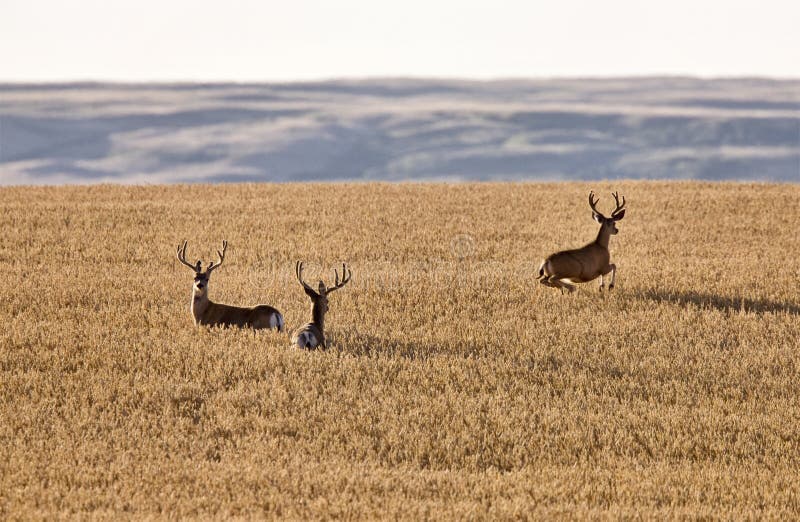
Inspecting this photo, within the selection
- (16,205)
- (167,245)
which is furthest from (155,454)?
(16,205)

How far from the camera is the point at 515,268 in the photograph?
21500 mm

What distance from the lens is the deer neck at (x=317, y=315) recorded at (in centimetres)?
1467

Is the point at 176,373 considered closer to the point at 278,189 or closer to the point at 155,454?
the point at 155,454

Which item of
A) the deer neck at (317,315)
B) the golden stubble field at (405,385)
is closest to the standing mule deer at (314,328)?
the deer neck at (317,315)

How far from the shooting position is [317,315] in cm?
1477

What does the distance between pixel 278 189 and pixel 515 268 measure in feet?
45.8

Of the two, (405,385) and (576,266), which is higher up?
(576,266)

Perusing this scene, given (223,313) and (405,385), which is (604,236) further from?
(405,385)

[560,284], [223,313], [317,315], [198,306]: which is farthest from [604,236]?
[198,306]

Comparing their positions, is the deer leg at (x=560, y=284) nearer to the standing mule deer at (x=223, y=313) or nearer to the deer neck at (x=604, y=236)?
the deer neck at (x=604, y=236)

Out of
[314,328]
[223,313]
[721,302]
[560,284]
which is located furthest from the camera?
[560,284]

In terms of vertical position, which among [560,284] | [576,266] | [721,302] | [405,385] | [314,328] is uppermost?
[576,266]

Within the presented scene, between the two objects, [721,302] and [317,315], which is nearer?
[317,315]

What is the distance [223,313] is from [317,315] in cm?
171
